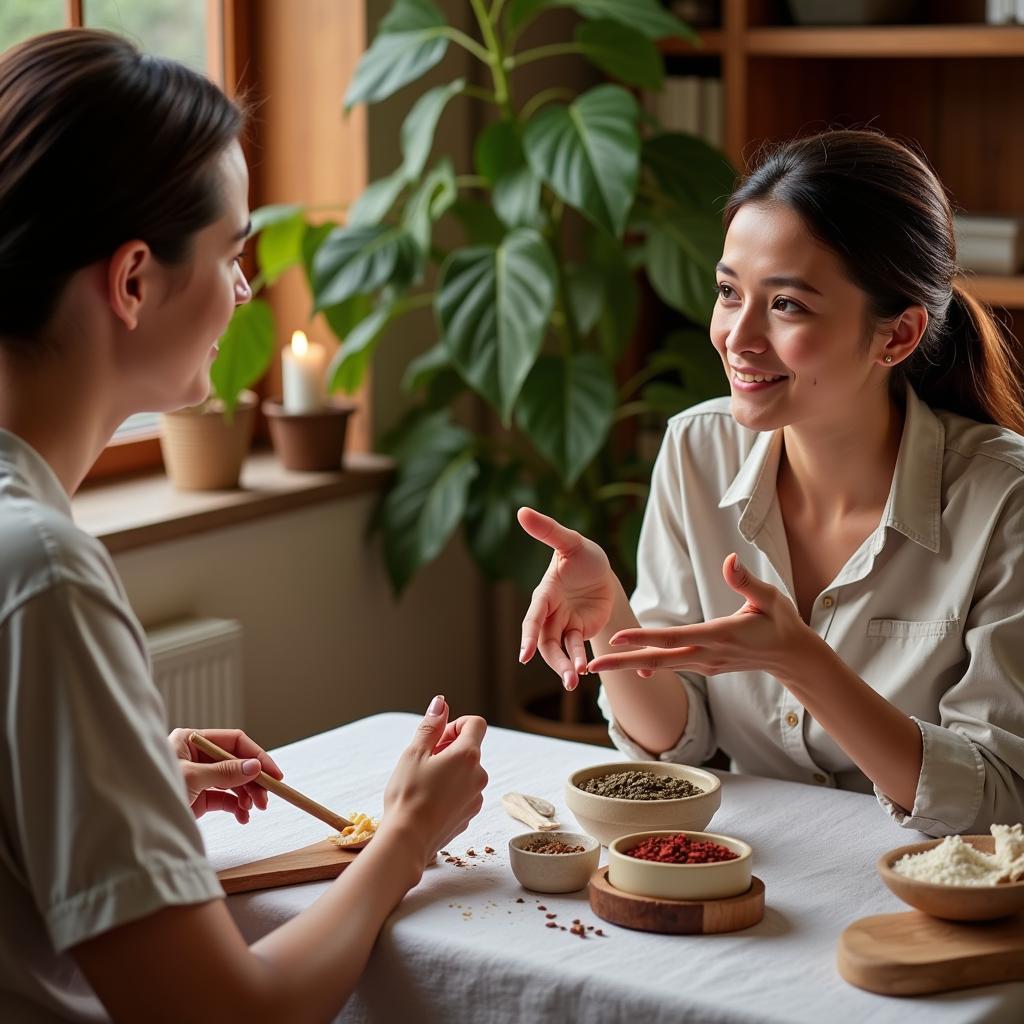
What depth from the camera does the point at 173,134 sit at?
3.88ft

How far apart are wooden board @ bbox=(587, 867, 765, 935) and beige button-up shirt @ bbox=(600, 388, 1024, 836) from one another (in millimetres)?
329

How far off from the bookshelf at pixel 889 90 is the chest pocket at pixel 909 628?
1631 mm

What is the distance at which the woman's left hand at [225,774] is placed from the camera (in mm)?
1502

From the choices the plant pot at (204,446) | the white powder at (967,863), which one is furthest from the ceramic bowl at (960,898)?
the plant pot at (204,446)

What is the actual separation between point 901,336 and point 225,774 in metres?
0.90

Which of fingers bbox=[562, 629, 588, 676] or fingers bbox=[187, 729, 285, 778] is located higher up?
fingers bbox=[562, 629, 588, 676]

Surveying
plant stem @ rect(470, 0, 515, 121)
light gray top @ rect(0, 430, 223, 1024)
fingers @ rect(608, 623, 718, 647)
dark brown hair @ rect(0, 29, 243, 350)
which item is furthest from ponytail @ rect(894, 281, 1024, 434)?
plant stem @ rect(470, 0, 515, 121)

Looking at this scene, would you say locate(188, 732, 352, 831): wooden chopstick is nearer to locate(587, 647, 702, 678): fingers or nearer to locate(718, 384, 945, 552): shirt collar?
locate(587, 647, 702, 678): fingers

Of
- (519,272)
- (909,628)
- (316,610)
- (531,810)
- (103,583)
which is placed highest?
(519,272)

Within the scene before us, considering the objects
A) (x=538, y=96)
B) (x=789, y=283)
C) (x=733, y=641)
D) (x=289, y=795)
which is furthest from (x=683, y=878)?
(x=538, y=96)

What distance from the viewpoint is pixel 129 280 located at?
1187 mm

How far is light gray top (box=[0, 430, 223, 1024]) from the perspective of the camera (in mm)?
1047

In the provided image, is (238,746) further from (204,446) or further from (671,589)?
(204,446)

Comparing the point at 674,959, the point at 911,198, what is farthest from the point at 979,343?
the point at 674,959
